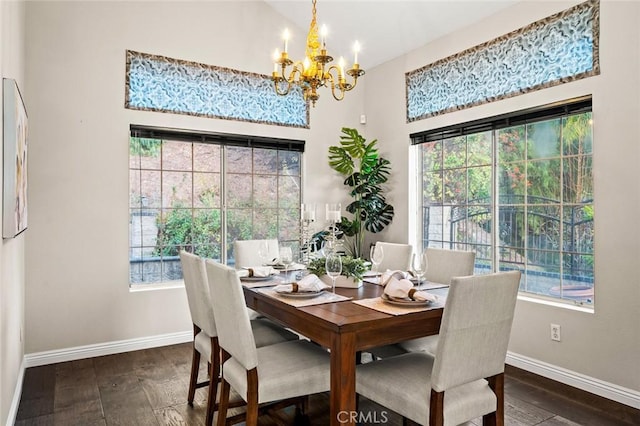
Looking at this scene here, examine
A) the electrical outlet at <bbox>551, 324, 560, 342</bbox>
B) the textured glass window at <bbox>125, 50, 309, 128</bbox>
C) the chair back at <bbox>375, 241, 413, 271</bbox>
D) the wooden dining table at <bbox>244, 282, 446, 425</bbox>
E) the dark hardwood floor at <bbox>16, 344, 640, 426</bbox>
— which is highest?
the textured glass window at <bbox>125, 50, 309, 128</bbox>

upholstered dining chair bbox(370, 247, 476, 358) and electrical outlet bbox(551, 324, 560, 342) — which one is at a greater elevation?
upholstered dining chair bbox(370, 247, 476, 358)

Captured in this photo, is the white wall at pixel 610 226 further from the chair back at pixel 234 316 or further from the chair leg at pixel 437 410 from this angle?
the chair back at pixel 234 316

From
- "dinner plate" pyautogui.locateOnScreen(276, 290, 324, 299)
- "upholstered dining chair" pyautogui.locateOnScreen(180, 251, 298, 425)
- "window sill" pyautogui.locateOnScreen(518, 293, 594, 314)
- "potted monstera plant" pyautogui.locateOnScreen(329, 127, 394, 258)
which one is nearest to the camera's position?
"dinner plate" pyautogui.locateOnScreen(276, 290, 324, 299)

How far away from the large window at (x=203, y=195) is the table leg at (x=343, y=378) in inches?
111

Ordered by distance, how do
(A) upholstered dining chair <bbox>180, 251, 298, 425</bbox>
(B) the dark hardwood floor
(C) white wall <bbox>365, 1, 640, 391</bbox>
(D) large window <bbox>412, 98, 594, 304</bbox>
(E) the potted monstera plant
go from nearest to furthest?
(A) upholstered dining chair <bbox>180, 251, 298, 425</bbox> < (B) the dark hardwood floor < (C) white wall <bbox>365, 1, 640, 391</bbox> < (D) large window <bbox>412, 98, 594, 304</bbox> < (E) the potted monstera plant

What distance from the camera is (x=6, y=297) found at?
8.00ft

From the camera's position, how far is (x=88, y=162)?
152 inches

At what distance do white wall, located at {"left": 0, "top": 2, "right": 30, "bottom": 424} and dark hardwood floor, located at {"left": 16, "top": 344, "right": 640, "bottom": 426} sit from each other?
240 millimetres

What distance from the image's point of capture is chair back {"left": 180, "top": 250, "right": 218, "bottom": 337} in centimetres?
258

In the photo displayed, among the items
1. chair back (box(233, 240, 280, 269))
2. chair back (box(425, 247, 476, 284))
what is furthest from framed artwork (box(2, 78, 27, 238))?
chair back (box(425, 247, 476, 284))

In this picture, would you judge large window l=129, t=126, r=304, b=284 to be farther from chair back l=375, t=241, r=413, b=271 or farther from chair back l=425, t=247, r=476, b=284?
chair back l=425, t=247, r=476, b=284

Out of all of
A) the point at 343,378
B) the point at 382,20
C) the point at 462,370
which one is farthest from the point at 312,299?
the point at 382,20

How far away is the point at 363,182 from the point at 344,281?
2.29m

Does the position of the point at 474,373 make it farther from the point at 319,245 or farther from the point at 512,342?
the point at 319,245
